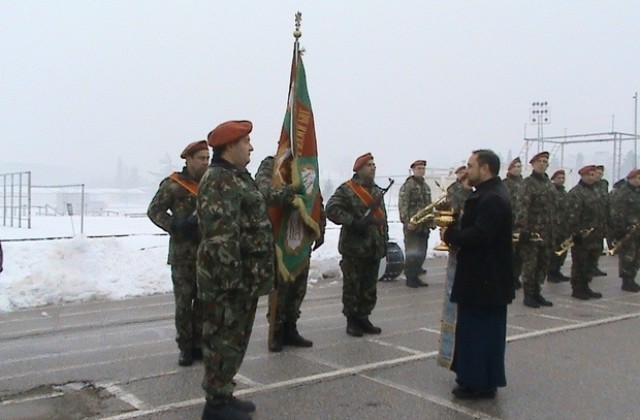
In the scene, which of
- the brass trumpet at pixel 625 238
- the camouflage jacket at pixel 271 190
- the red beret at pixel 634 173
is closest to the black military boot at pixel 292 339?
the camouflage jacket at pixel 271 190

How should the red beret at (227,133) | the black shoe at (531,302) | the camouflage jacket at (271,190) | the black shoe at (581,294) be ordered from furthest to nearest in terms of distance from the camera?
1. the black shoe at (581,294)
2. the black shoe at (531,302)
3. the camouflage jacket at (271,190)
4. the red beret at (227,133)

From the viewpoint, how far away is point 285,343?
23.3 feet

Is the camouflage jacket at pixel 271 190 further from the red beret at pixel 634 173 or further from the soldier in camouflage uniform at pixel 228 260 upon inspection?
the red beret at pixel 634 173

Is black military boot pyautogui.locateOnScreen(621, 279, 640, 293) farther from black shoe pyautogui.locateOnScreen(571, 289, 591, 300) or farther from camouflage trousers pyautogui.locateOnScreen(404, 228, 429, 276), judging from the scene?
camouflage trousers pyautogui.locateOnScreen(404, 228, 429, 276)

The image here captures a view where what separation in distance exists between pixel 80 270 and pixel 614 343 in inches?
331

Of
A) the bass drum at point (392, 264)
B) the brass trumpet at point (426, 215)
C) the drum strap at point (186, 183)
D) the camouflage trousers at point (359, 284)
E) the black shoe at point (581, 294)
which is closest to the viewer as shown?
the brass trumpet at point (426, 215)

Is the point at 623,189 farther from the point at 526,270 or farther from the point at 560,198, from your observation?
the point at 526,270

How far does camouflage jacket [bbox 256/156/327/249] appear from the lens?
19.4 ft

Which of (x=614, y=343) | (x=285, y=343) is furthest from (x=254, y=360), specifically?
(x=614, y=343)

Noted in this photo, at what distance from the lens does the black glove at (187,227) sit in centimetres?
615

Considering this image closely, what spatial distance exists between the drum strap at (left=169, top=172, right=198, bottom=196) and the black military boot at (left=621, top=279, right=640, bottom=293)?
325 inches

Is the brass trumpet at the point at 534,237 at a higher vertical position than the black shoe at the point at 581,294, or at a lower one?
higher

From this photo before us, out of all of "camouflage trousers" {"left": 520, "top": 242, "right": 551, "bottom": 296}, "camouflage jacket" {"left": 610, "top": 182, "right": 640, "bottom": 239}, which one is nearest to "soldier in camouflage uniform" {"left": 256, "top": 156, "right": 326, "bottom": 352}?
"camouflage trousers" {"left": 520, "top": 242, "right": 551, "bottom": 296}

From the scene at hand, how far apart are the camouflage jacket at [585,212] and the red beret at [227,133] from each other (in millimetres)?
7629
